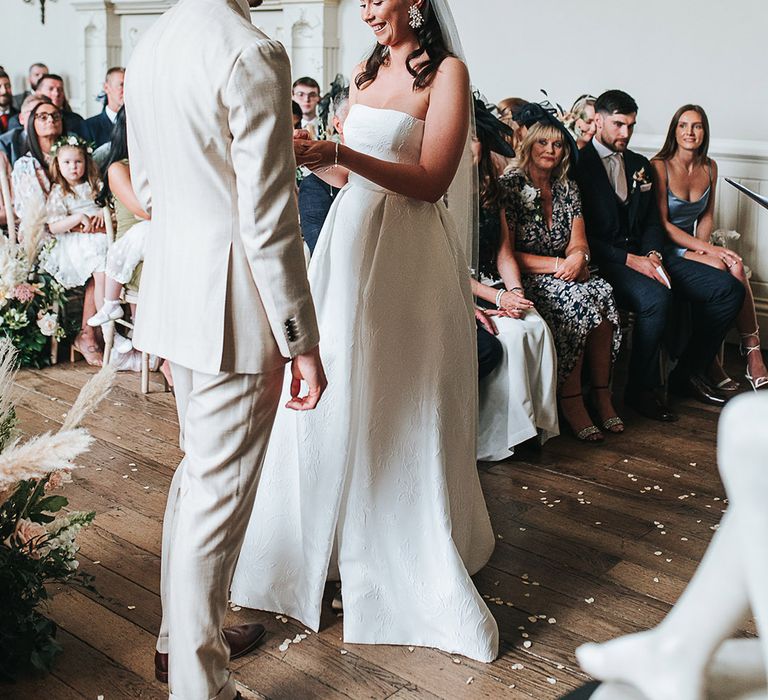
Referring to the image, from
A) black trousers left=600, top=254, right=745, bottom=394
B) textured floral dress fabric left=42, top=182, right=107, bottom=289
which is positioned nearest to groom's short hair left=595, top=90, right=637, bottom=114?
black trousers left=600, top=254, right=745, bottom=394

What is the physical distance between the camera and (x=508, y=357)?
3.84 m

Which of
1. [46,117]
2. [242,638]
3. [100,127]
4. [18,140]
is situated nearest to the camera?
[242,638]

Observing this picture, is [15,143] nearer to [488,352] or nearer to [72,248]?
[72,248]

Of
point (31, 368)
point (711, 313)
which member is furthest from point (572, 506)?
point (31, 368)

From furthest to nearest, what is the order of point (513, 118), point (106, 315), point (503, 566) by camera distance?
point (106, 315) < point (513, 118) < point (503, 566)

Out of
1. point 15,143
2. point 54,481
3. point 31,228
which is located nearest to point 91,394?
point 54,481

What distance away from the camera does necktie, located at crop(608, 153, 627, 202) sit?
15.7 feet

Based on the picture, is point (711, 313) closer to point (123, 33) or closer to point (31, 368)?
point (31, 368)

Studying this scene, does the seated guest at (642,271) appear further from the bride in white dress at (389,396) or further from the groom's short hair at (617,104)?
the bride in white dress at (389,396)

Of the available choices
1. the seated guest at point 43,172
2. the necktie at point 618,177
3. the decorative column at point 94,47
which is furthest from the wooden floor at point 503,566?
the decorative column at point 94,47

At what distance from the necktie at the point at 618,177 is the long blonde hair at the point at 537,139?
1.67 ft

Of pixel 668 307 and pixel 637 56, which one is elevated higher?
pixel 637 56

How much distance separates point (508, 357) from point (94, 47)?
680cm

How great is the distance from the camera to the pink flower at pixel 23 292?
4891 millimetres
